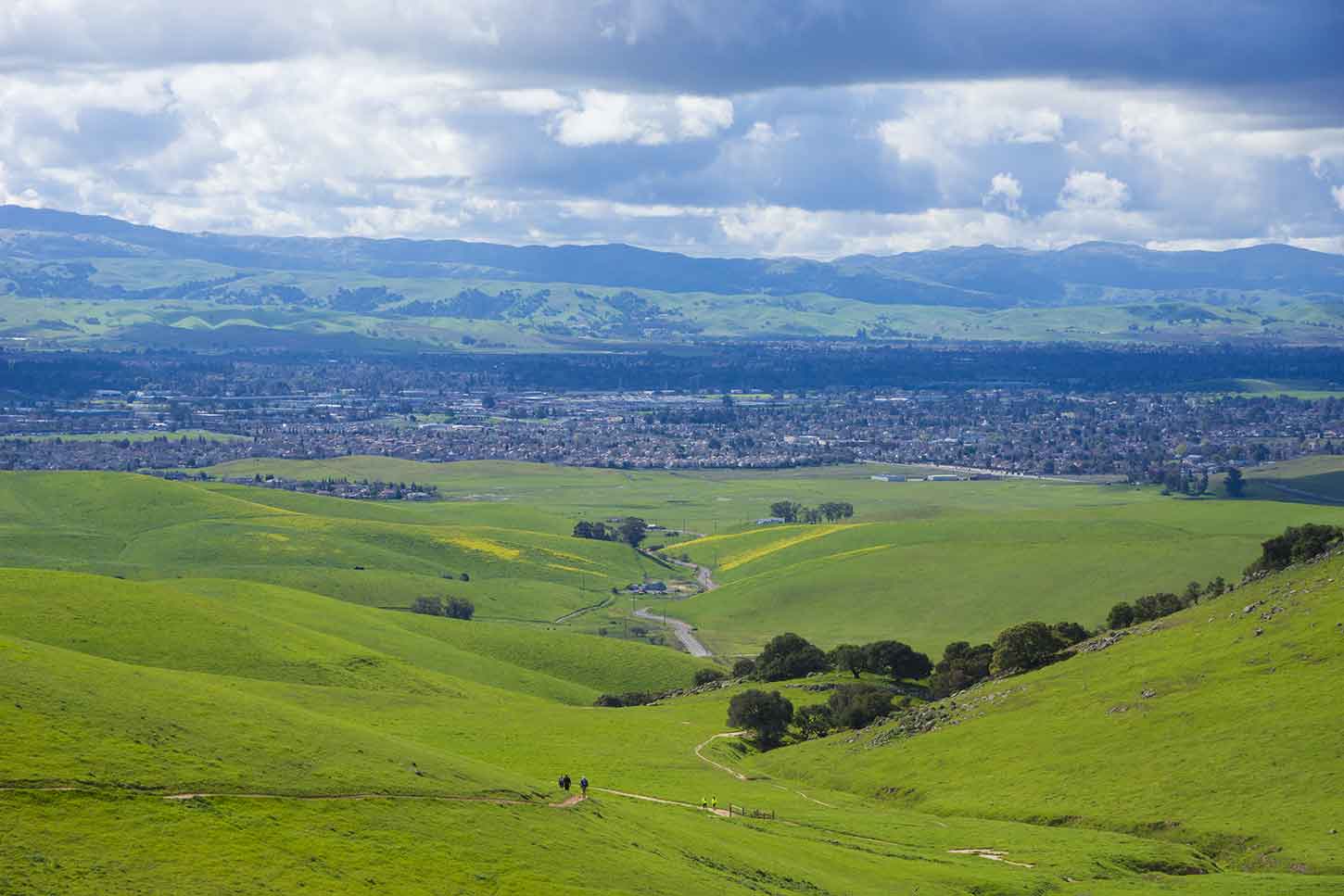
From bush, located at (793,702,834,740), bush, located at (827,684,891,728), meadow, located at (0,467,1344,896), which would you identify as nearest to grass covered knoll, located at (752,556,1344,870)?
meadow, located at (0,467,1344,896)

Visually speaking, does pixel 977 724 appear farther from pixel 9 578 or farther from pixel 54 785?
pixel 9 578

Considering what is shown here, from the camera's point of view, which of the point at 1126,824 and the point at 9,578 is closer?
the point at 1126,824

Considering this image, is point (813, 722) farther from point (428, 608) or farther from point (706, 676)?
point (428, 608)

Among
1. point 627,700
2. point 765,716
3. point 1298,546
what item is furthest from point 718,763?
point 1298,546

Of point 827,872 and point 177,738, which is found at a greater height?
point 177,738

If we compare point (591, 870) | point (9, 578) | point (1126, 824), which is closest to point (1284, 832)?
point (1126, 824)

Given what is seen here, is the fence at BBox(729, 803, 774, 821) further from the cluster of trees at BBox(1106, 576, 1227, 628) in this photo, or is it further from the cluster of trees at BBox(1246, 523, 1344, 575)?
the cluster of trees at BBox(1106, 576, 1227, 628)
